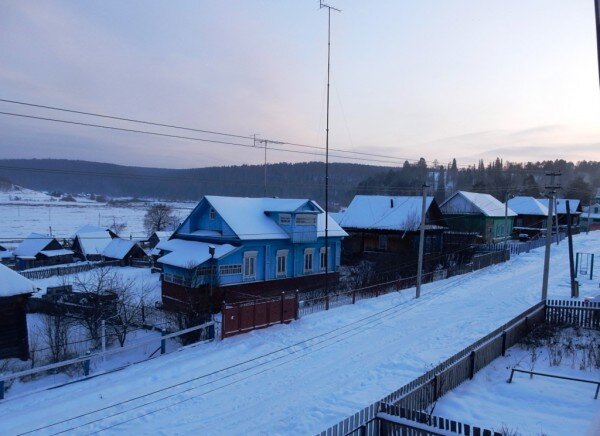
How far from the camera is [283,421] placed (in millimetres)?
10734

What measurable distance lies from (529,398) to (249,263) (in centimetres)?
2135

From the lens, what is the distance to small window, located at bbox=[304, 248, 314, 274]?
34.8 metres

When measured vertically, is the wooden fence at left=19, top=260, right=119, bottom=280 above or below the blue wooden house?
below

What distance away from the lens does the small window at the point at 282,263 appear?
1294 inches

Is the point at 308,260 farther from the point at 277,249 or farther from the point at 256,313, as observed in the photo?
the point at 256,313

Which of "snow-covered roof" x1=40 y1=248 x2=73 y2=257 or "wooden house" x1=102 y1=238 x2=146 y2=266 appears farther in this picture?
"snow-covered roof" x1=40 y1=248 x2=73 y2=257

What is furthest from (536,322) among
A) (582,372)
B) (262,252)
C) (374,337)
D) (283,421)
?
(262,252)

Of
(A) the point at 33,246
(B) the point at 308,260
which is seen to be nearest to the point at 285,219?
(B) the point at 308,260

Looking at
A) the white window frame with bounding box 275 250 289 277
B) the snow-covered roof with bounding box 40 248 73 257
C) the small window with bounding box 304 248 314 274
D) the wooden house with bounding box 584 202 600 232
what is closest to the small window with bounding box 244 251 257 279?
the white window frame with bounding box 275 250 289 277

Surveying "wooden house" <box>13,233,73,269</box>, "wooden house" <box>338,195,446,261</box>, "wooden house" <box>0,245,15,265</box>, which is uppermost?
"wooden house" <box>338,195,446,261</box>

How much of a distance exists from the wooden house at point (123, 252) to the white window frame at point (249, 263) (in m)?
28.4

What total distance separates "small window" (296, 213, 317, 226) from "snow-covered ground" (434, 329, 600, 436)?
19.9 metres

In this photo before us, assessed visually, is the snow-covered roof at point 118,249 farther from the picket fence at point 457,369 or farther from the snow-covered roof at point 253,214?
the picket fence at point 457,369

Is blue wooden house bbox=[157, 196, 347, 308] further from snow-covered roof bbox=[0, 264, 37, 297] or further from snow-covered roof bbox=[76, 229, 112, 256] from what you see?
snow-covered roof bbox=[76, 229, 112, 256]
